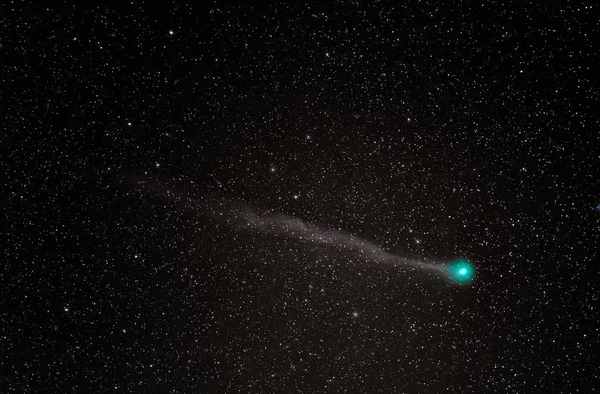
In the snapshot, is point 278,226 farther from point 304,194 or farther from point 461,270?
point 461,270

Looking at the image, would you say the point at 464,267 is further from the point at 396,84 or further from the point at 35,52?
the point at 35,52

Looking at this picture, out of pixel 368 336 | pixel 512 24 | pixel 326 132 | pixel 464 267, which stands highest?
pixel 512 24

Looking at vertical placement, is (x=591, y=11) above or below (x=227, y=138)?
above

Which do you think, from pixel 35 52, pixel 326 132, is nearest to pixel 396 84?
pixel 326 132
